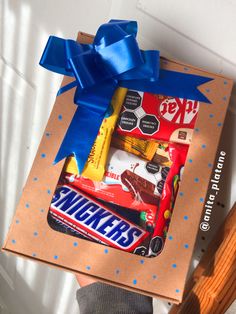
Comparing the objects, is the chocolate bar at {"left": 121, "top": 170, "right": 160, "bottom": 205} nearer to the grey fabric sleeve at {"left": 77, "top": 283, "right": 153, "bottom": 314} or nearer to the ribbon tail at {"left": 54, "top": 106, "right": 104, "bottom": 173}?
the ribbon tail at {"left": 54, "top": 106, "right": 104, "bottom": 173}

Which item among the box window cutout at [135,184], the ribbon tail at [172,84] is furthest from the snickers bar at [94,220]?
the ribbon tail at [172,84]

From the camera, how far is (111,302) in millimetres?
621

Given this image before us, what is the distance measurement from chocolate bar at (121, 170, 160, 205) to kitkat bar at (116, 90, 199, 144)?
0.05 metres

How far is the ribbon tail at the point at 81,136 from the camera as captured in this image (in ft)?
1.62

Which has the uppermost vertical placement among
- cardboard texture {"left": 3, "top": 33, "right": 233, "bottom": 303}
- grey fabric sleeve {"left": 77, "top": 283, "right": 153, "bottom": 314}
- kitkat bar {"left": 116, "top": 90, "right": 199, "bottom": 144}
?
kitkat bar {"left": 116, "top": 90, "right": 199, "bottom": 144}

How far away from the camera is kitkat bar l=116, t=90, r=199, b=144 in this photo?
50 cm

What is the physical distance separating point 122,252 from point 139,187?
0.25ft

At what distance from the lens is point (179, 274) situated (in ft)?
1.50

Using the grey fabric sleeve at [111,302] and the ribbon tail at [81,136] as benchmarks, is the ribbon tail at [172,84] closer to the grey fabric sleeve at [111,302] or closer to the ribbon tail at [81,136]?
the ribbon tail at [81,136]

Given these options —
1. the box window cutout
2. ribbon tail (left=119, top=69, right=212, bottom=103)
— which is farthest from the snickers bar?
ribbon tail (left=119, top=69, right=212, bottom=103)

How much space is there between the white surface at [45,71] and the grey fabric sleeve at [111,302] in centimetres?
12

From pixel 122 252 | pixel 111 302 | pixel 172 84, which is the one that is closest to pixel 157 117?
pixel 172 84

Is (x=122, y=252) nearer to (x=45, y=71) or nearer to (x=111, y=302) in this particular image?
(x=111, y=302)

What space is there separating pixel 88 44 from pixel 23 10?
1.05 ft
